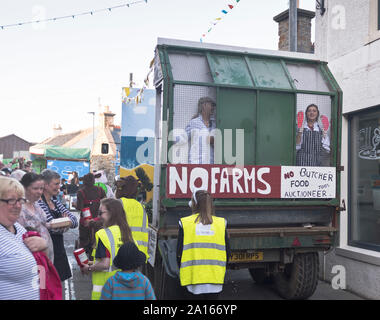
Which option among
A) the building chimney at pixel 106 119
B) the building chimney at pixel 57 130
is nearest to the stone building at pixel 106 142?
the building chimney at pixel 106 119

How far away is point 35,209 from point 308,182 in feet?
11.4

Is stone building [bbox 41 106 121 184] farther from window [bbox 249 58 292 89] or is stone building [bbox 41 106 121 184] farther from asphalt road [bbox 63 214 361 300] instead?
window [bbox 249 58 292 89]

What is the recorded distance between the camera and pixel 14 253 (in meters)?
2.59

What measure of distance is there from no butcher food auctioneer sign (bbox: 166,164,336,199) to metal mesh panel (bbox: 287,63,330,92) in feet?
3.69

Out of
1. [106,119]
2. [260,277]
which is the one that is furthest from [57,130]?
[260,277]

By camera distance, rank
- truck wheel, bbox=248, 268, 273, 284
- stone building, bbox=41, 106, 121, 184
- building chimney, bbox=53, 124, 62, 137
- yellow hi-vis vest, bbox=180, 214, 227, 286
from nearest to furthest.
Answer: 1. yellow hi-vis vest, bbox=180, 214, 227, 286
2. truck wheel, bbox=248, 268, 273, 284
3. stone building, bbox=41, 106, 121, 184
4. building chimney, bbox=53, 124, 62, 137

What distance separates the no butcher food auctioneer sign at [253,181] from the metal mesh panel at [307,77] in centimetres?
112

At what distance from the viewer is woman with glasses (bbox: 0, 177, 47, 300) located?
255 centimetres

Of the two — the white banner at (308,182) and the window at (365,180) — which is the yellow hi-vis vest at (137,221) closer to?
the white banner at (308,182)

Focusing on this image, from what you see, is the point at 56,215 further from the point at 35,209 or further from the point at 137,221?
→ the point at 137,221

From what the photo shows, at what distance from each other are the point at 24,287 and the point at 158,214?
2625mm

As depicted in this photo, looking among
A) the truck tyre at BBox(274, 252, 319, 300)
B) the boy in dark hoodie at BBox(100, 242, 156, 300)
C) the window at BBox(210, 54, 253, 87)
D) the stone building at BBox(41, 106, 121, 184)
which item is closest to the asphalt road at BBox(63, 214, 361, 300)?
the truck tyre at BBox(274, 252, 319, 300)

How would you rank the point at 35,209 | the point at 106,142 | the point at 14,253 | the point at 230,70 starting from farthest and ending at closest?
the point at 106,142
the point at 230,70
the point at 35,209
the point at 14,253
